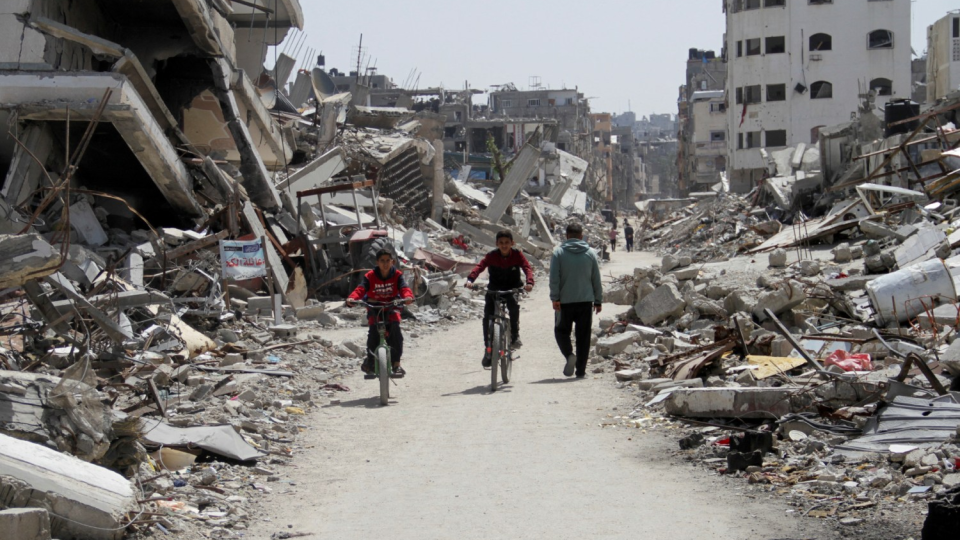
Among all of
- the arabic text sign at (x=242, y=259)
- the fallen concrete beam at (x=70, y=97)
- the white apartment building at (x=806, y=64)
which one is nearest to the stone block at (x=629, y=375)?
the arabic text sign at (x=242, y=259)

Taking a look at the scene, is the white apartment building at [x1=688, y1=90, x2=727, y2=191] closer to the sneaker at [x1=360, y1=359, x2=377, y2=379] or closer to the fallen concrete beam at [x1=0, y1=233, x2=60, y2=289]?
the sneaker at [x1=360, y1=359, x2=377, y2=379]

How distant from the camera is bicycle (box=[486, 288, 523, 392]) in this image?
933 cm

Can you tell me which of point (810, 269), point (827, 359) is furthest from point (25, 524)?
point (810, 269)

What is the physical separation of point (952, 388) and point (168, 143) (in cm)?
1300

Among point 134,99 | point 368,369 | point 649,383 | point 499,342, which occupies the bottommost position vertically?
point 649,383

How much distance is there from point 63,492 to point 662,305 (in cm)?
913

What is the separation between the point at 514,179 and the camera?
1216 inches

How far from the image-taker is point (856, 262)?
13992 millimetres

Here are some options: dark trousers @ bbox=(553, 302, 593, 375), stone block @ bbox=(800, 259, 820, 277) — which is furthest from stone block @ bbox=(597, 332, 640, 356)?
stone block @ bbox=(800, 259, 820, 277)

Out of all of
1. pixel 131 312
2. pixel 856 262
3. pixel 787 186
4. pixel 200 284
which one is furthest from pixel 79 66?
pixel 787 186

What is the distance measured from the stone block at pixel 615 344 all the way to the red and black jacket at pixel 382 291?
9.96 feet

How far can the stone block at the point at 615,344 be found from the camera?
1136 cm

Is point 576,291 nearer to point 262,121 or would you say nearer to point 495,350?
point 495,350

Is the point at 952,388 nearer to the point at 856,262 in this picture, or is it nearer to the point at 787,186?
the point at 856,262
